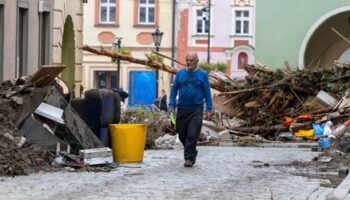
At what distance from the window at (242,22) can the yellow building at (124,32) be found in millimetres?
5129

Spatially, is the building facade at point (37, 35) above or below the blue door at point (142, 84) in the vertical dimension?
above

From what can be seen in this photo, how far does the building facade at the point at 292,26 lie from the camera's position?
2950 centimetres

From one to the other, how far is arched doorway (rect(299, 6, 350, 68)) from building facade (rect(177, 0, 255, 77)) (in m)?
24.1

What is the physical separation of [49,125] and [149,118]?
5.87m

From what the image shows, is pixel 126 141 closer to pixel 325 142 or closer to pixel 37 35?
pixel 325 142

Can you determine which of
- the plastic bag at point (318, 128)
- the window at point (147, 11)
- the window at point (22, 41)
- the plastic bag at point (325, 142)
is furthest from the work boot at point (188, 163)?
the window at point (147, 11)

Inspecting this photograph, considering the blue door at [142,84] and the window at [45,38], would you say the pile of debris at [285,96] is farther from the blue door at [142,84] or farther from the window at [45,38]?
the blue door at [142,84]

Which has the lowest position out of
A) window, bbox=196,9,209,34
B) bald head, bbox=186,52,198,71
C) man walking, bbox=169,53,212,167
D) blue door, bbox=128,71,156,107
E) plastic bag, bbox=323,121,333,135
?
blue door, bbox=128,71,156,107

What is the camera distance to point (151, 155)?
627 inches

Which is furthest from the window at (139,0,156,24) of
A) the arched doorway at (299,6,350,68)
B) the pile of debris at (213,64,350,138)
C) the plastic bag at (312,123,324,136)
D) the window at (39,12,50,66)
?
the plastic bag at (312,123,324,136)

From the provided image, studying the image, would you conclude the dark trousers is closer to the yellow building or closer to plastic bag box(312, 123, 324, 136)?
plastic bag box(312, 123, 324, 136)

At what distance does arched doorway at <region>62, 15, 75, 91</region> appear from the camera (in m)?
26.1

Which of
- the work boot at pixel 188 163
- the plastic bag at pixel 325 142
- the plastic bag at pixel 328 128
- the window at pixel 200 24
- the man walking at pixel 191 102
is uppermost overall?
the window at pixel 200 24

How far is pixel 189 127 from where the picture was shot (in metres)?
13.8
